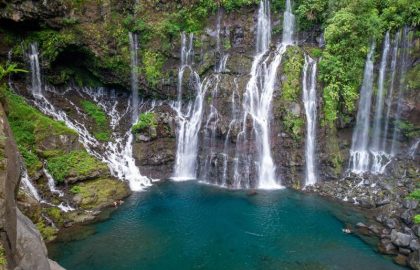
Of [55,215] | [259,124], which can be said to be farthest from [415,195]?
[55,215]

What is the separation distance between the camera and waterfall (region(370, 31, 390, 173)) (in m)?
26.4

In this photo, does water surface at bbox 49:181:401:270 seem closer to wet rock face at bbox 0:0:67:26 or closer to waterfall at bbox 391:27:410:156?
waterfall at bbox 391:27:410:156

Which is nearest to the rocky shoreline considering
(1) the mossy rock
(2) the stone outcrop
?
(1) the mossy rock

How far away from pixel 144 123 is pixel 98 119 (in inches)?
144

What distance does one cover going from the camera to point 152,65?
29984 millimetres

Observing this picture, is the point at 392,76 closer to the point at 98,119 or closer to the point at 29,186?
the point at 98,119

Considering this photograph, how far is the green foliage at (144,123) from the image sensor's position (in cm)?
2820

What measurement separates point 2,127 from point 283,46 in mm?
22837

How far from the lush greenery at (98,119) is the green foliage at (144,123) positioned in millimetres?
2101

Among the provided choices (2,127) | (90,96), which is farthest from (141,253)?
(90,96)

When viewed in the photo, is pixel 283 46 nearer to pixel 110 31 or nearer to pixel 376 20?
pixel 376 20

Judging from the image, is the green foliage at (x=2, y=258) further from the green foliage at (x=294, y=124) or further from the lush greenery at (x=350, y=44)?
the lush greenery at (x=350, y=44)

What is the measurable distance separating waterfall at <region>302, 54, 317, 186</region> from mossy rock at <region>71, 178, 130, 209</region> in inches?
498

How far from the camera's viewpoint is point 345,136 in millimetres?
27500
